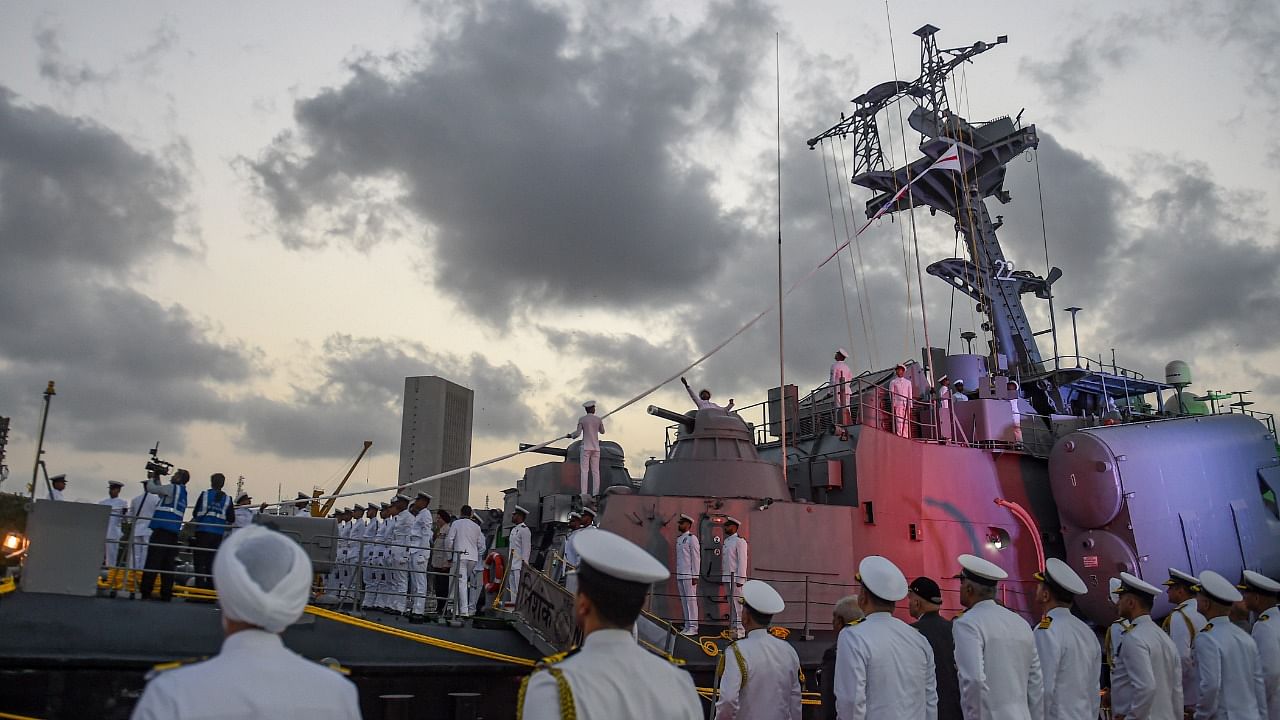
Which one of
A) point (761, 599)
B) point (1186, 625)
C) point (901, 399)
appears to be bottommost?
point (1186, 625)

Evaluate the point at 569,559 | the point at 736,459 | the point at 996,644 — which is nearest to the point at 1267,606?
the point at 996,644

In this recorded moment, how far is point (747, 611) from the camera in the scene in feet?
18.0

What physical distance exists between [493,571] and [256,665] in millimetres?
10986

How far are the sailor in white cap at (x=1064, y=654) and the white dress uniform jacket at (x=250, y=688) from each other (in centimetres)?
→ 510

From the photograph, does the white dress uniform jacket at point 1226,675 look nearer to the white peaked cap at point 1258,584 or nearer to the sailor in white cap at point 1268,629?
the sailor in white cap at point 1268,629

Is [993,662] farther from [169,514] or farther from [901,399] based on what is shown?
[901,399]

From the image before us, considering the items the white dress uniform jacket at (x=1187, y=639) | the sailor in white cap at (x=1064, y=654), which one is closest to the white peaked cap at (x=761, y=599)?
the sailor in white cap at (x=1064, y=654)

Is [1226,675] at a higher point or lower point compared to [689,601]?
lower

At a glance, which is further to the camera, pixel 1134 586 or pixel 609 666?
pixel 1134 586

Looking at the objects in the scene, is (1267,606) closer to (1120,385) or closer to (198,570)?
(198,570)

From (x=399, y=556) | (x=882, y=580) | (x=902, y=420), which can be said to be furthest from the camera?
(x=902, y=420)

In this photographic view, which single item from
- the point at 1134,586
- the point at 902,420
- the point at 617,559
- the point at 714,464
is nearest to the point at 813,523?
the point at 714,464

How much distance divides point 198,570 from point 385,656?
6.47 feet

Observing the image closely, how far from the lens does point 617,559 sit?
2.75 m
